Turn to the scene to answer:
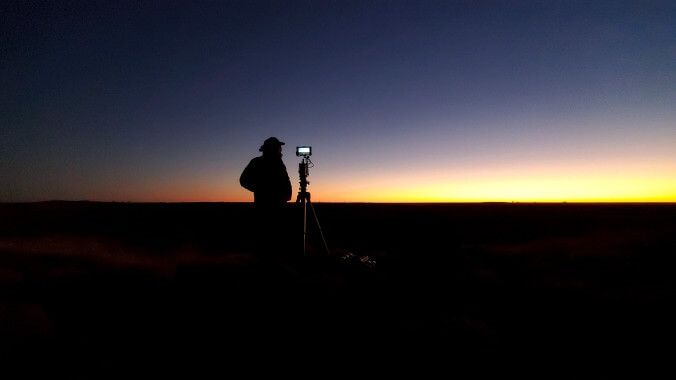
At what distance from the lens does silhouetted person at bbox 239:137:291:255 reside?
16.2 feet

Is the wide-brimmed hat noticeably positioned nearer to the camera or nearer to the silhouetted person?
the silhouetted person

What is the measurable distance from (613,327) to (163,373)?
4.98m

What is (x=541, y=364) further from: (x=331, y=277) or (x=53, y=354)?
(x=53, y=354)

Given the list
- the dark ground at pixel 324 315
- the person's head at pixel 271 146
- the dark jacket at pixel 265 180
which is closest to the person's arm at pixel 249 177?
the dark jacket at pixel 265 180

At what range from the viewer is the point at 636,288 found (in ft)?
17.7

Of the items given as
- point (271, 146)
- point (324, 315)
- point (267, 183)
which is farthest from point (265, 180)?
point (324, 315)

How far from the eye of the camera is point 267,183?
4949 millimetres

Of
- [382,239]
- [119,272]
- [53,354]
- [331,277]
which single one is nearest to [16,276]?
[119,272]

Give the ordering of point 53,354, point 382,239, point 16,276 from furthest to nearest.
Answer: point 382,239 → point 16,276 → point 53,354

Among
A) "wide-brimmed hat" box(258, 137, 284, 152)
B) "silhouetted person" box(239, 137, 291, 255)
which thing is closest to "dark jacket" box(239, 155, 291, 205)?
"silhouetted person" box(239, 137, 291, 255)

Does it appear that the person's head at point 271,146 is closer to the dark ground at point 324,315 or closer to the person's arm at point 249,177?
the person's arm at point 249,177

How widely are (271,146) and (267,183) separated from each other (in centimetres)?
58

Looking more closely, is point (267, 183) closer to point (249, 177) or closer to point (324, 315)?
point (249, 177)

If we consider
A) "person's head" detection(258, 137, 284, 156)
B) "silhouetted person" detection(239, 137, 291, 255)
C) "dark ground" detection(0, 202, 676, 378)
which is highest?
"person's head" detection(258, 137, 284, 156)
